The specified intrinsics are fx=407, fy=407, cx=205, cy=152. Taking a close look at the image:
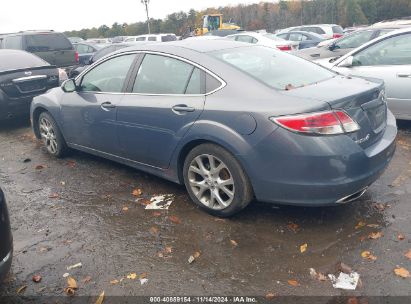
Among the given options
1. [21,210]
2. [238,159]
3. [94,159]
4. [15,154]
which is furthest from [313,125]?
[15,154]

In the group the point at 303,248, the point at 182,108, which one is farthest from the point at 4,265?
the point at 303,248

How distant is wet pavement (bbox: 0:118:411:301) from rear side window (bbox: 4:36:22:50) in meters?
8.06

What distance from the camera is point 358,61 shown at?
648cm

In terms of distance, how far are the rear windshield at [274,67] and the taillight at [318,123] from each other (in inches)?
19.3

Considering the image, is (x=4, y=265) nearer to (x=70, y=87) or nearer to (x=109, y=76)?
(x=109, y=76)

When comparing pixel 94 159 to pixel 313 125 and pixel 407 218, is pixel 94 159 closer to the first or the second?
pixel 313 125

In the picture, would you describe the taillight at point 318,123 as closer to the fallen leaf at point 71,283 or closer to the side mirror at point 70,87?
the fallen leaf at point 71,283

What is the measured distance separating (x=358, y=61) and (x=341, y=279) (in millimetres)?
4518

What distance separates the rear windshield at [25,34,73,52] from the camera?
37.9ft

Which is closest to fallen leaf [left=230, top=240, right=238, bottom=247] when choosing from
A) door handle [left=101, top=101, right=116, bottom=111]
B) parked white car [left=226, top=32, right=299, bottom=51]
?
door handle [left=101, top=101, right=116, bottom=111]

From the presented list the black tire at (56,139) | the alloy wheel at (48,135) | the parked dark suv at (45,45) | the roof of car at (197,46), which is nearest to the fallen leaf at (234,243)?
the roof of car at (197,46)

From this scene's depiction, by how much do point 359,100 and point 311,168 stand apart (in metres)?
0.77

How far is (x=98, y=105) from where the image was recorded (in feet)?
15.7

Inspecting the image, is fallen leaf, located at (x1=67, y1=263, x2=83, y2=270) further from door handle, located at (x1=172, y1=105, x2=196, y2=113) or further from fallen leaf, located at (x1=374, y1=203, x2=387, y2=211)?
fallen leaf, located at (x1=374, y1=203, x2=387, y2=211)
